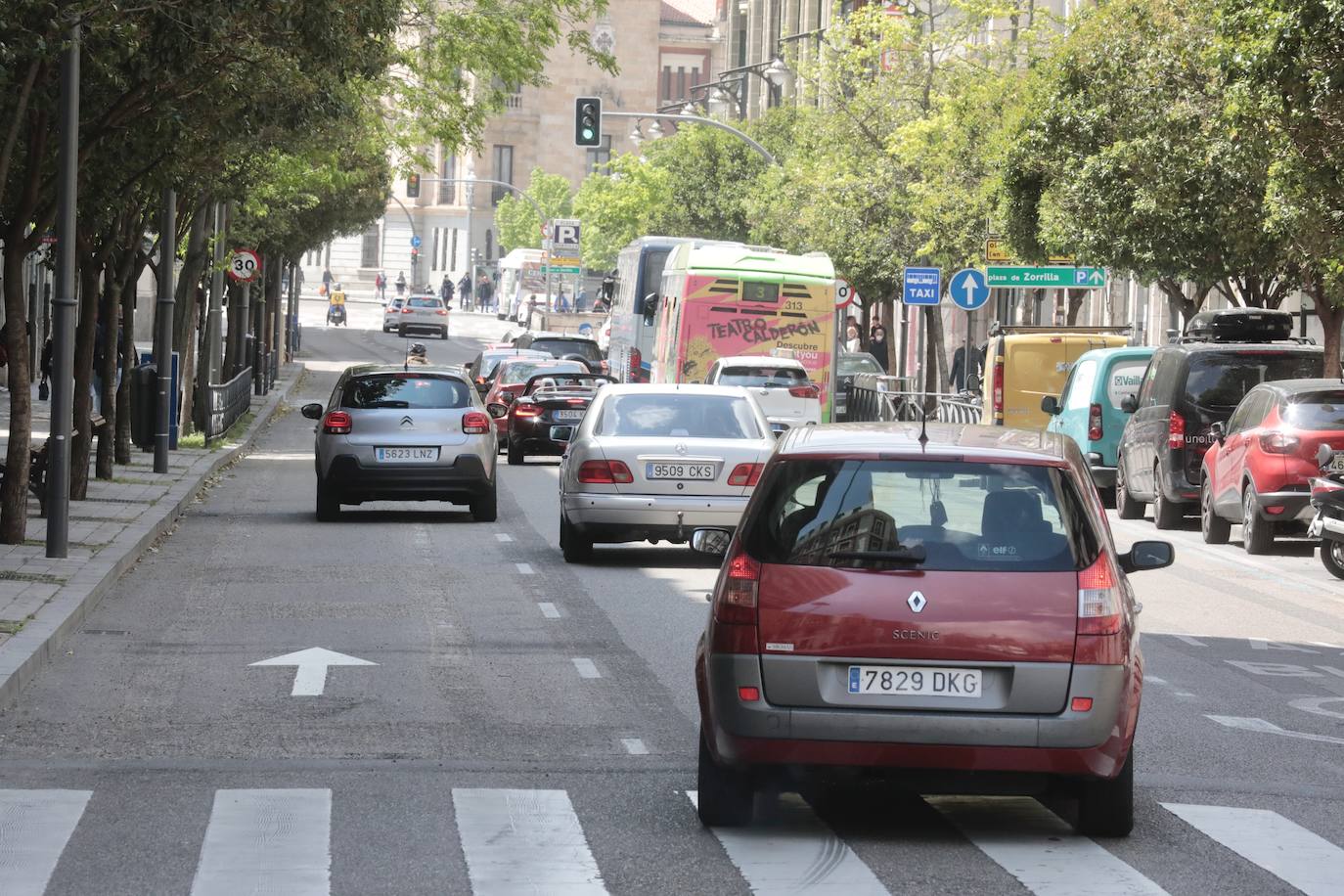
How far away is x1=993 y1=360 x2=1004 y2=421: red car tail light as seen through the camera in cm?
3172

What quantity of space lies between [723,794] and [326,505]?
49.3 feet

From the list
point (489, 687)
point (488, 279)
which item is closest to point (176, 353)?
point (489, 687)

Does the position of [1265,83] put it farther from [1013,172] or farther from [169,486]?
[1013,172]

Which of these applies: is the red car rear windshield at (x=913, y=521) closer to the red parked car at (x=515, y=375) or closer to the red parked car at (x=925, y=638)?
the red parked car at (x=925, y=638)

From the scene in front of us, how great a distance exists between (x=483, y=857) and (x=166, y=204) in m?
19.2

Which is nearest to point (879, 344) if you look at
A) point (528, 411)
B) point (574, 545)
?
point (528, 411)

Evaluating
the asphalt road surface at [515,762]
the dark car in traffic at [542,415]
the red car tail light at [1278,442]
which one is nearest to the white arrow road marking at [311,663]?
the asphalt road surface at [515,762]

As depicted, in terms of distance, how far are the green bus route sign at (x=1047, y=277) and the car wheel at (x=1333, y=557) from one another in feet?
62.9

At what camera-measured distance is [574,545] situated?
1833cm

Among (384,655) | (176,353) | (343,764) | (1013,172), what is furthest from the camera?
(1013,172)

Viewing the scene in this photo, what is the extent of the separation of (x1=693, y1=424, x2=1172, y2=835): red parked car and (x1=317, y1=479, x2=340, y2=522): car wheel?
14.7 metres

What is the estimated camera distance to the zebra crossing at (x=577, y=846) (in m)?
7.16

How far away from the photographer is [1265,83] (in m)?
19.7

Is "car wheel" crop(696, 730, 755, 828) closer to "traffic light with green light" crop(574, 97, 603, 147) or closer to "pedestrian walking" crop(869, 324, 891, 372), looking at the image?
"traffic light with green light" crop(574, 97, 603, 147)
